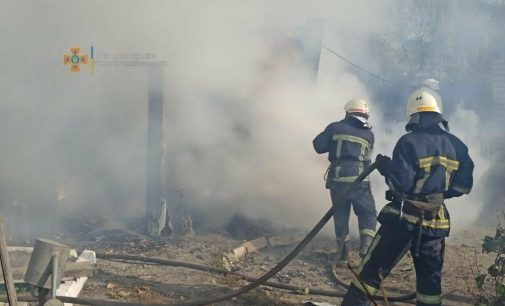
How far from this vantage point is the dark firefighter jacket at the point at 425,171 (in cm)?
368

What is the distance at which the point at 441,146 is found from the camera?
12.3 ft

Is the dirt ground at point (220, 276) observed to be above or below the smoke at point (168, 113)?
below

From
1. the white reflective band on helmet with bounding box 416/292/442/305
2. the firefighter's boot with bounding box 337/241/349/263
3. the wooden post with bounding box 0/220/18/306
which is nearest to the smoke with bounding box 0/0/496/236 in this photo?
the firefighter's boot with bounding box 337/241/349/263

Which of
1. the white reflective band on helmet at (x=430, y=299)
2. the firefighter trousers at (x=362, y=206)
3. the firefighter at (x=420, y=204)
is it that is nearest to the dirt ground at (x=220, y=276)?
the firefighter trousers at (x=362, y=206)

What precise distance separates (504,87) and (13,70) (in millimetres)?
12705

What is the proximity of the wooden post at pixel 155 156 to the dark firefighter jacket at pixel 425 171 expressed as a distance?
363 cm

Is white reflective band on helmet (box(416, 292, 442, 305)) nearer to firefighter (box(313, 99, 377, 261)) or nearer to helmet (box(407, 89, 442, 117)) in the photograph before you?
helmet (box(407, 89, 442, 117))

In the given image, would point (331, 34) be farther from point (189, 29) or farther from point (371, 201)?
point (371, 201)

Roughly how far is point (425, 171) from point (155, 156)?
156 inches

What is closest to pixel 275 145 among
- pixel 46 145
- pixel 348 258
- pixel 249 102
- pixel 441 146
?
pixel 249 102

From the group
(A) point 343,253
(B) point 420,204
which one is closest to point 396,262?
(B) point 420,204

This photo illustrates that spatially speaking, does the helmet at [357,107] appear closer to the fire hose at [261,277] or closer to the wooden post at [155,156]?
the fire hose at [261,277]

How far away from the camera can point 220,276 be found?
5.24 metres

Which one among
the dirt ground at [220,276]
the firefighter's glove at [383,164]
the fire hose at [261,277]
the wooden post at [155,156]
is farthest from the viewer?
the wooden post at [155,156]
